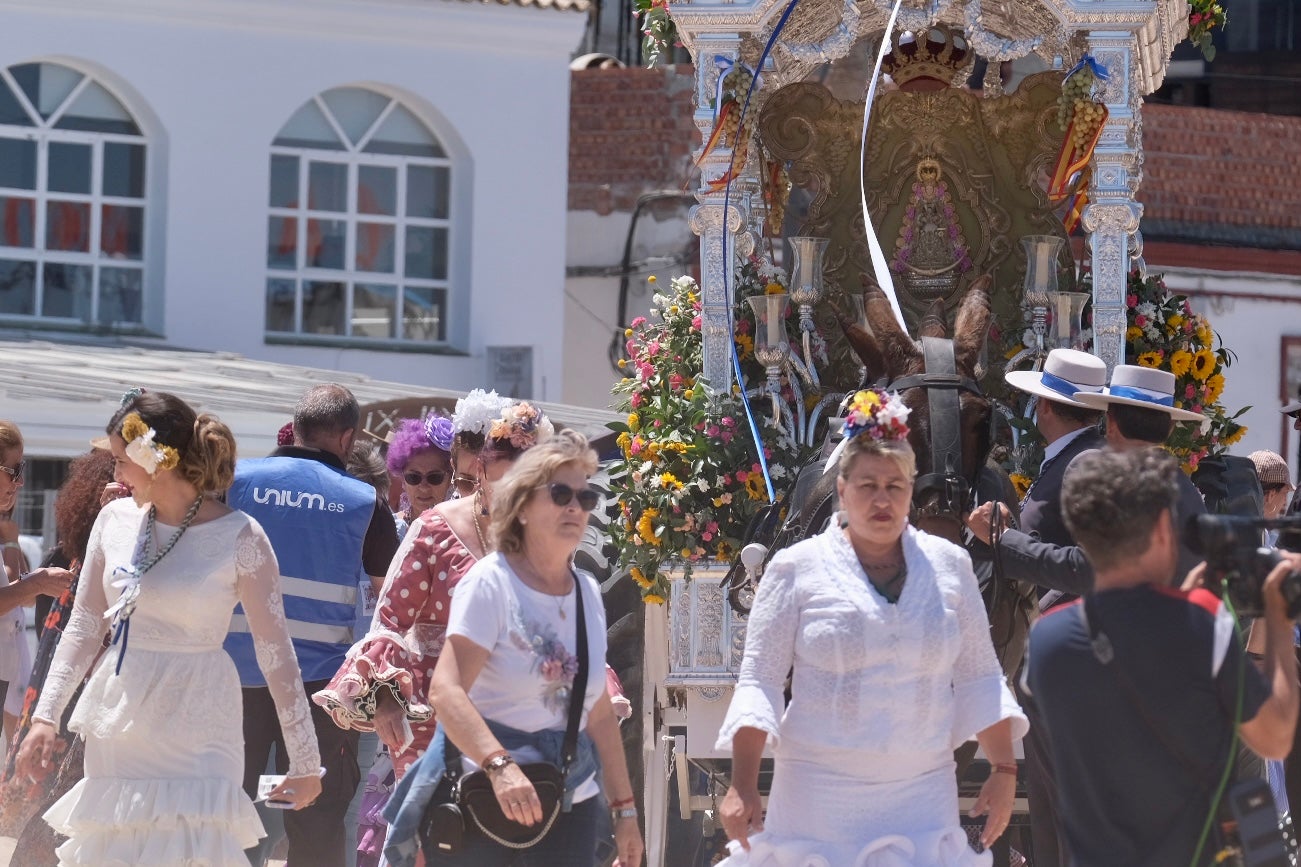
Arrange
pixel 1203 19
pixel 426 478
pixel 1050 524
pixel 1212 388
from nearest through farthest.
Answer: pixel 1050 524
pixel 426 478
pixel 1212 388
pixel 1203 19

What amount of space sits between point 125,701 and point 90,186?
42.3ft

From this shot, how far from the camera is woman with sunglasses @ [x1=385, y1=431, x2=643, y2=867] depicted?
16.4 feet

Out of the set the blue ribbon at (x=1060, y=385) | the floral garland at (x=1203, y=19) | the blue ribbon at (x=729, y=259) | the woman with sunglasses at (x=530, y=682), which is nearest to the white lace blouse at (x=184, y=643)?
the woman with sunglasses at (x=530, y=682)

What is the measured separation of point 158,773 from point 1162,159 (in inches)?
625

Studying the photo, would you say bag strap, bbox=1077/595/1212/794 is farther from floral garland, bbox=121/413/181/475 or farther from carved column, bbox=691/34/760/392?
carved column, bbox=691/34/760/392

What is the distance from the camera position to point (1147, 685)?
13.3ft

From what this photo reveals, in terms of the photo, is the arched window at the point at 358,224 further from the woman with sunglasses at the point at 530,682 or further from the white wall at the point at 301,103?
the woman with sunglasses at the point at 530,682

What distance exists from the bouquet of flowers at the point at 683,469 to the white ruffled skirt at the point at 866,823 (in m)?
3.48

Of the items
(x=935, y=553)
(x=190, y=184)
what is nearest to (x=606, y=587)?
(x=935, y=553)

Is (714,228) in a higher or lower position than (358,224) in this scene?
lower

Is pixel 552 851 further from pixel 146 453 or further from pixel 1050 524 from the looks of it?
pixel 1050 524

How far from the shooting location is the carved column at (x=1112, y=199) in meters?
8.52

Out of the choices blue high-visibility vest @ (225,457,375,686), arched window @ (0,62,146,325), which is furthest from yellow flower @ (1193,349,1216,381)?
arched window @ (0,62,146,325)

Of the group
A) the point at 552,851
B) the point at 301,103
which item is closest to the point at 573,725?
the point at 552,851
